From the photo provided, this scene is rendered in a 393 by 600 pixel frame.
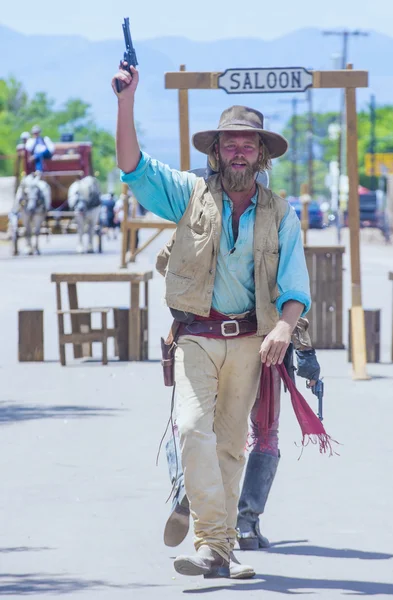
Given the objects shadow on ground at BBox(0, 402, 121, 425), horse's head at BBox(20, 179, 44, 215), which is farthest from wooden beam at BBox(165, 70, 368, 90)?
horse's head at BBox(20, 179, 44, 215)

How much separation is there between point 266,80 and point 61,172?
36.3 meters

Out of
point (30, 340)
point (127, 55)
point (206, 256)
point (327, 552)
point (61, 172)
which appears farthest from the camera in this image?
point (61, 172)

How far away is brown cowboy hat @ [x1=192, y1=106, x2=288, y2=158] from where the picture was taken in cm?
669

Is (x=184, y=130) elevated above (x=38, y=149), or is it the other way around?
(x=38, y=149)

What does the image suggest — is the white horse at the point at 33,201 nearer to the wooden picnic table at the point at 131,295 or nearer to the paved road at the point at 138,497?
the wooden picnic table at the point at 131,295

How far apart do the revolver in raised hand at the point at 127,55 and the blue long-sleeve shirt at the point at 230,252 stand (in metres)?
0.33

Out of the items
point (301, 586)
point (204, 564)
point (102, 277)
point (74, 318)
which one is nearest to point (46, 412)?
→ point (102, 277)

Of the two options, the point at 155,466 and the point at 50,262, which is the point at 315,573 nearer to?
the point at 155,466

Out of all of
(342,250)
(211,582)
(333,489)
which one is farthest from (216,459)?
(342,250)

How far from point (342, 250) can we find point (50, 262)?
71.4 ft

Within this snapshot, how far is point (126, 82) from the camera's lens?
6527 millimetres

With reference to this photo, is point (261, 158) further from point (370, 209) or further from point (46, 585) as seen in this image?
point (370, 209)

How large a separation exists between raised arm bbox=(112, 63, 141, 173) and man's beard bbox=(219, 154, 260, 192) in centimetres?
39

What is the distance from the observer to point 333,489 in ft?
28.0
